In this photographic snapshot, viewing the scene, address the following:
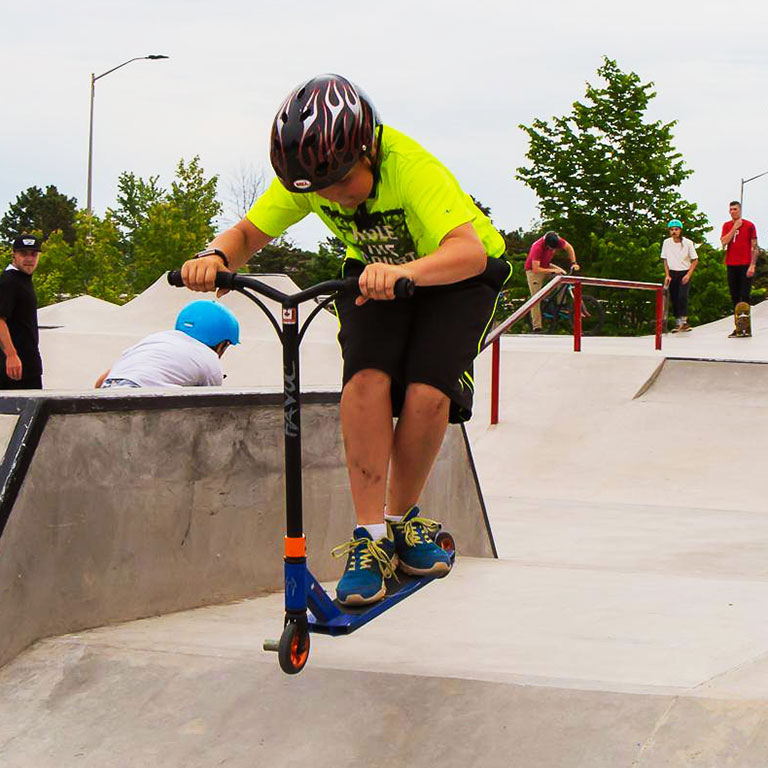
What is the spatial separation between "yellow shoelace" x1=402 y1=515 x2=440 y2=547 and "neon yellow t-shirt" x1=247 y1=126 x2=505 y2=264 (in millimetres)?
878

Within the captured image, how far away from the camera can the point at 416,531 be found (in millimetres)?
3662

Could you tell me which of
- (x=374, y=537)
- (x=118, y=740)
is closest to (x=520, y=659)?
(x=374, y=537)

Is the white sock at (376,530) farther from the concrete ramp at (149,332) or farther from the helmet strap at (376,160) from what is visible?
the concrete ramp at (149,332)

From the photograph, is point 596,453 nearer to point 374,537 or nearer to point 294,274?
point 374,537

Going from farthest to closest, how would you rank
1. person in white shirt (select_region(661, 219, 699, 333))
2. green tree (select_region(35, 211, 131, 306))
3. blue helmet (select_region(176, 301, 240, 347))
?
1. green tree (select_region(35, 211, 131, 306))
2. person in white shirt (select_region(661, 219, 699, 333))
3. blue helmet (select_region(176, 301, 240, 347))

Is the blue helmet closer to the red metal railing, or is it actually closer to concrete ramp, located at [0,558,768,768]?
concrete ramp, located at [0,558,768,768]

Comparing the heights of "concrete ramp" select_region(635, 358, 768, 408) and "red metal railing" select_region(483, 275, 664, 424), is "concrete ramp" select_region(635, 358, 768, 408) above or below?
below

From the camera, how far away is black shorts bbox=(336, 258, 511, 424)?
3488 millimetres

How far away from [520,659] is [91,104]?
34.0 meters

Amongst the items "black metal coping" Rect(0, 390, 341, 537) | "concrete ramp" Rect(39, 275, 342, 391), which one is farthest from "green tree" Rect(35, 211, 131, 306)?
"black metal coping" Rect(0, 390, 341, 537)

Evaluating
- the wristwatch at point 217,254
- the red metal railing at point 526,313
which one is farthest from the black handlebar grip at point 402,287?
the red metal railing at point 526,313

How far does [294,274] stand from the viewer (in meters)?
43.9

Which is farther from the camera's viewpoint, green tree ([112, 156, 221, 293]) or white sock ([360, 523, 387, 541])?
green tree ([112, 156, 221, 293])

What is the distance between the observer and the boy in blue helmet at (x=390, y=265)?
10.1 feet
